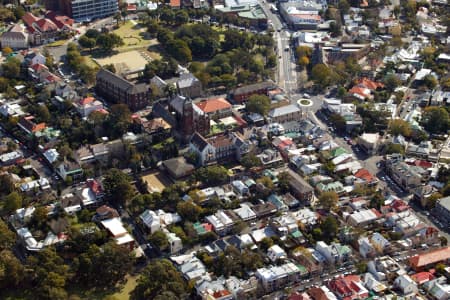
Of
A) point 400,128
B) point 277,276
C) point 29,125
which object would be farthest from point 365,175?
point 29,125

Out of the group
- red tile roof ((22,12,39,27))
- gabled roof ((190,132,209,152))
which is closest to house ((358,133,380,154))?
gabled roof ((190,132,209,152))

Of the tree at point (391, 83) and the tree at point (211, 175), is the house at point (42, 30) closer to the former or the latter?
the tree at point (211, 175)

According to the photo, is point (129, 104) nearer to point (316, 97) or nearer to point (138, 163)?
point (138, 163)

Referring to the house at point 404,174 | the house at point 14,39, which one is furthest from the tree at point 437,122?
the house at point 14,39

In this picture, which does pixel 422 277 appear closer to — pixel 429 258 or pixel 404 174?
pixel 429 258

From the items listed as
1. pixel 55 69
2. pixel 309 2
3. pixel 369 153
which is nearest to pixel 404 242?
pixel 369 153
